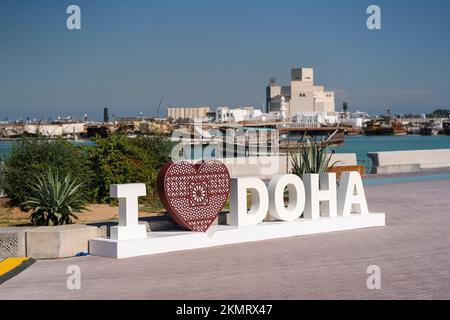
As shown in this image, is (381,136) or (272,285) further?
(381,136)

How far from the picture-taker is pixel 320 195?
1648 centimetres

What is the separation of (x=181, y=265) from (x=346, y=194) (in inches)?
218

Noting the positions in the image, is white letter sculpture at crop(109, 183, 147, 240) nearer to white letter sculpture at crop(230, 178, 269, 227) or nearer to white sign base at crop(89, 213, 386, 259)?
white sign base at crop(89, 213, 386, 259)

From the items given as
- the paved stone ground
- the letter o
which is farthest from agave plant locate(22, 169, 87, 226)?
the letter o

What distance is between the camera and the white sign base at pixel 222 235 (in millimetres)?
13375

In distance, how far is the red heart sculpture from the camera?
46.4 feet

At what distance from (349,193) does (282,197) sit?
1.84 m

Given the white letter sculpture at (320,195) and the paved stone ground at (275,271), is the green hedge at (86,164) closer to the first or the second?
the white letter sculpture at (320,195)

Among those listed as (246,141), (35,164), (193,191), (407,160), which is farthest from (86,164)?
(246,141)

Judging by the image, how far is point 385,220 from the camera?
18.0 meters

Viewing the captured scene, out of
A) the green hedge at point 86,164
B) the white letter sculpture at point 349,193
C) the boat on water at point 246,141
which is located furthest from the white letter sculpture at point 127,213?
the boat on water at point 246,141
